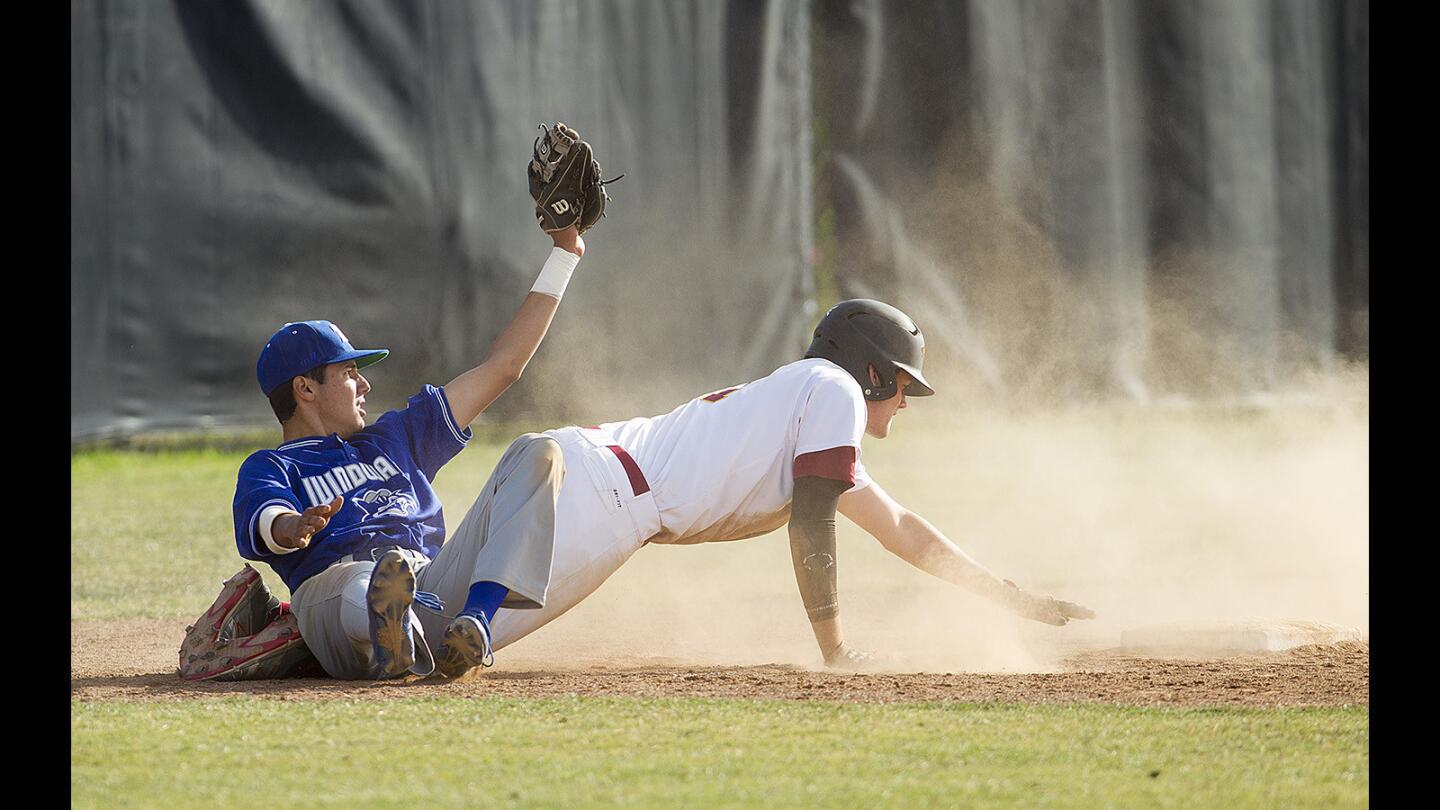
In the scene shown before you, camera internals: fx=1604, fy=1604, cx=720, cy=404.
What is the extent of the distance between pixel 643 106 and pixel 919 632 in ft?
20.6

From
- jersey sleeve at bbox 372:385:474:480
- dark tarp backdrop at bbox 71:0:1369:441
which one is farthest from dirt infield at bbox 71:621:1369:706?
dark tarp backdrop at bbox 71:0:1369:441

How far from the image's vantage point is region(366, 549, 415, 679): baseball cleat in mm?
3338

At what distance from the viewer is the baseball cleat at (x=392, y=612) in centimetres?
334

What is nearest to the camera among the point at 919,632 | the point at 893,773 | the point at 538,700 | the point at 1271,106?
the point at 893,773

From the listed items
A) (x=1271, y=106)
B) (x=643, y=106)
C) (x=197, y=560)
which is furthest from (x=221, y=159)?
(x=1271, y=106)

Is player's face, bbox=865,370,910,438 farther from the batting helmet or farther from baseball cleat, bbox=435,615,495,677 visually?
baseball cleat, bbox=435,615,495,677

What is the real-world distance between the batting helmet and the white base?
1033mm

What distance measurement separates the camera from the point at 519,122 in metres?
10.3

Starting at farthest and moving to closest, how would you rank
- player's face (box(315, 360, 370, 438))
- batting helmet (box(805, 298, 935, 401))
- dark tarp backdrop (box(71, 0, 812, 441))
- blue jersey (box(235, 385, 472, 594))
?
dark tarp backdrop (box(71, 0, 812, 441)) < batting helmet (box(805, 298, 935, 401)) < player's face (box(315, 360, 370, 438)) < blue jersey (box(235, 385, 472, 594))

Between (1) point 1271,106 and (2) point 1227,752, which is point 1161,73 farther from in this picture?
(2) point 1227,752

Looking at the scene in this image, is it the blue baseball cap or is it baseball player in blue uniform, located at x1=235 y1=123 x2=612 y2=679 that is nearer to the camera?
baseball player in blue uniform, located at x1=235 y1=123 x2=612 y2=679

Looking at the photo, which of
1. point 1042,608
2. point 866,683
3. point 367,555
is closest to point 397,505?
point 367,555

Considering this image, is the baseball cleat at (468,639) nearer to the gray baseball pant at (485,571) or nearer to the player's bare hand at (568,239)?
the gray baseball pant at (485,571)

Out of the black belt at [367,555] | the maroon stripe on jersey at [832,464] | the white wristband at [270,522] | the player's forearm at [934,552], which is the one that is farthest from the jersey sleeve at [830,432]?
the white wristband at [270,522]
